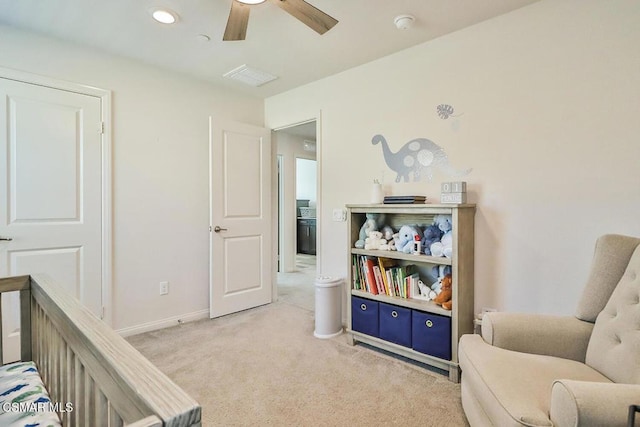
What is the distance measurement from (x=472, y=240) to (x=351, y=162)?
1270mm

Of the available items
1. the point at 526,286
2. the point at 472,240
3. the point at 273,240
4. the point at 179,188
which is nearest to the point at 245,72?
the point at 179,188

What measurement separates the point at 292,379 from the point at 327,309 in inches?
30.8

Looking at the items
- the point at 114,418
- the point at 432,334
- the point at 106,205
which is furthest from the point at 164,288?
the point at 114,418

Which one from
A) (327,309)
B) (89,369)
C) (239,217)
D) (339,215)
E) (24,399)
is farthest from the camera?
(239,217)

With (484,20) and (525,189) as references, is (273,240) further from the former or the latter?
(484,20)

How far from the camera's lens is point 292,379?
7.04ft

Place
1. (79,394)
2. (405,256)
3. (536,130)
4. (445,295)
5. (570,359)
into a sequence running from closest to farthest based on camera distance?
1. (79,394)
2. (570,359)
3. (536,130)
4. (445,295)
5. (405,256)

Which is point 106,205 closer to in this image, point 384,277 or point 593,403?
point 384,277

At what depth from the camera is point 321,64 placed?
292 centimetres

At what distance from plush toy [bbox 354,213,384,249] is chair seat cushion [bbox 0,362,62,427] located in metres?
2.06

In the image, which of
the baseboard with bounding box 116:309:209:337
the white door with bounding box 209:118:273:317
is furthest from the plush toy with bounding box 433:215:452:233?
the baseboard with bounding box 116:309:209:337

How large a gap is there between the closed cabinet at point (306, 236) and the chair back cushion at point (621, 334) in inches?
230

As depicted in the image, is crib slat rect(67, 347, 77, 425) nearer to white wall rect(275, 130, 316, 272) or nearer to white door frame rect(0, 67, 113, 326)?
white door frame rect(0, 67, 113, 326)

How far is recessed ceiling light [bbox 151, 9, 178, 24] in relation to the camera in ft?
6.85
